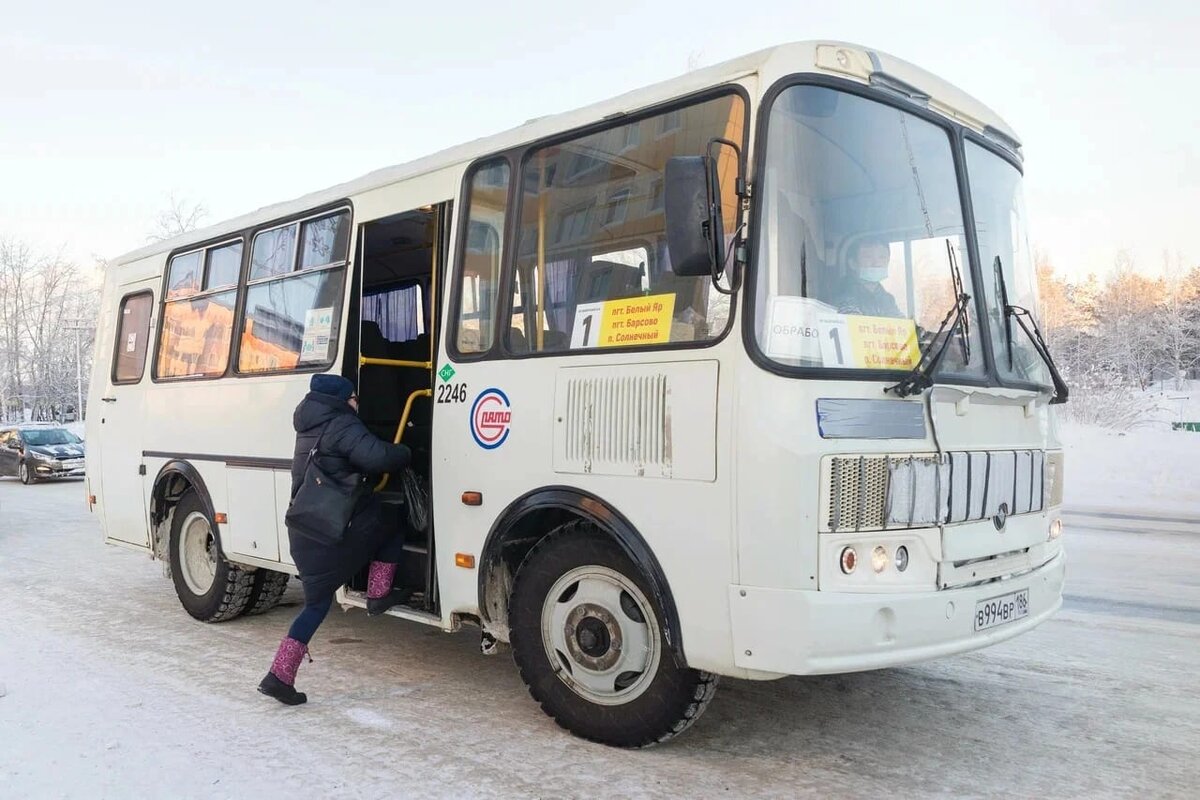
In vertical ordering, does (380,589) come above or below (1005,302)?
below

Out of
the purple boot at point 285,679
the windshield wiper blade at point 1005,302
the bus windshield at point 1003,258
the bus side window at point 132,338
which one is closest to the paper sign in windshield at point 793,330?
the bus windshield at point 1003,258

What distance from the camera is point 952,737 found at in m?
4.35

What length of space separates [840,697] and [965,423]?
69.6 inches

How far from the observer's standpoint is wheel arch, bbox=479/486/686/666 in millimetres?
3918

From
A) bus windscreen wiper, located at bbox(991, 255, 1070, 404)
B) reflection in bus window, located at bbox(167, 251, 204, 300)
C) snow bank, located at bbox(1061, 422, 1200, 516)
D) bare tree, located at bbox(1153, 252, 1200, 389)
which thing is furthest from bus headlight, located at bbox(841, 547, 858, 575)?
bare tree, located at bbox(1153, 252, 1200, 389)

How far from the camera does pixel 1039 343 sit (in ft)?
15.2

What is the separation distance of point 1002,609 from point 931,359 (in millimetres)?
1173

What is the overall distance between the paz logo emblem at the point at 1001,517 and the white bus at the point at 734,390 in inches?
0.9

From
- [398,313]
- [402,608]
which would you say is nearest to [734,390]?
[402,608]

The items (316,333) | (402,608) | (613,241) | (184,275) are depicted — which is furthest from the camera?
(184,275)

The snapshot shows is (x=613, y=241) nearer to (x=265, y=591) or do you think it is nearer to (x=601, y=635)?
(x=601, y=635)

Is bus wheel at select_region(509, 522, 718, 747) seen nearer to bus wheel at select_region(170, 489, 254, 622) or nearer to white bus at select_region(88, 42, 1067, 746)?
white bus at select_region(88, 42, 1067, 746)

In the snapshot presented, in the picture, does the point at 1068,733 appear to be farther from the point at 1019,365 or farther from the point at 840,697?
the point at 1019,365

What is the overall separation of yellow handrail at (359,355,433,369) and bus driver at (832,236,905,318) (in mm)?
3407
